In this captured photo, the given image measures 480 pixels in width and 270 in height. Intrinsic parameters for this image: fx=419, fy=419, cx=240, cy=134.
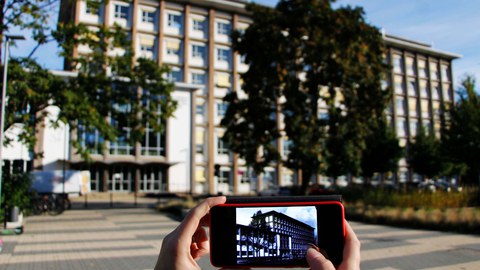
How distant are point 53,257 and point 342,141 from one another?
1624 centimetres

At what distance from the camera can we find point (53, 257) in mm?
9156

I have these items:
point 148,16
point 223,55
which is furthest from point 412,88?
point 148,16

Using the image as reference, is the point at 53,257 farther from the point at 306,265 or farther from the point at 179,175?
the point at 179,175

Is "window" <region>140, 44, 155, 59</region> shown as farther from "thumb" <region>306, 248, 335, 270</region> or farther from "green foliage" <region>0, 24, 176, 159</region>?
"thumb" <region>306, 248, 335, 270</region>

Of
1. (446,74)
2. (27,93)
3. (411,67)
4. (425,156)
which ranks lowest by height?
(425,156)

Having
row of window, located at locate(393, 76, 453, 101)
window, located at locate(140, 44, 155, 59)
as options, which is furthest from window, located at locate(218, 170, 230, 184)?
row of window, located at locate(393, 76, 453, 101)

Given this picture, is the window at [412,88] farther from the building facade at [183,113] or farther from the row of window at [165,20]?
the row of window at [165,20]

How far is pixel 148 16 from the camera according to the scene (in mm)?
50531

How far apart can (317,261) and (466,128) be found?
2496cm

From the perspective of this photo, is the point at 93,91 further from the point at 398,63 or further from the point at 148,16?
the point at 398,63

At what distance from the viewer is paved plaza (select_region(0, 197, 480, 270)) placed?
8.18 metres

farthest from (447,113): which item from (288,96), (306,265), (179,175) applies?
(179,175)

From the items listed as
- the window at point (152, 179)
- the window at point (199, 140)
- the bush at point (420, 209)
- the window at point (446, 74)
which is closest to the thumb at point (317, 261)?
the bush at point (420, 209)

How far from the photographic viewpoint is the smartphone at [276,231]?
1.61 m
